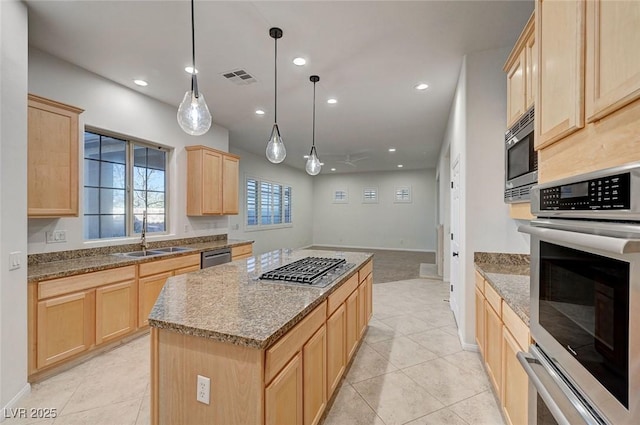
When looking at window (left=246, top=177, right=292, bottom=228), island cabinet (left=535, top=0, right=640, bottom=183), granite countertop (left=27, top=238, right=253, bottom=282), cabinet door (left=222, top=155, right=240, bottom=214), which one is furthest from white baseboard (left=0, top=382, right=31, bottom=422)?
window (left=246, top=177, right=292, bottom=228)

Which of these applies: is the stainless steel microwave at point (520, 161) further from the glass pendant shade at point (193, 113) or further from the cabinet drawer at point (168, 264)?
the cabinet drawer at point (168, 264)

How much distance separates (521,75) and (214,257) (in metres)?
3.88

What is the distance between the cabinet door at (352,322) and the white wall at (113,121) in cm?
288

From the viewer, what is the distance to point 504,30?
2426 mm

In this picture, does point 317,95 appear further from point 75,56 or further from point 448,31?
point 75,56

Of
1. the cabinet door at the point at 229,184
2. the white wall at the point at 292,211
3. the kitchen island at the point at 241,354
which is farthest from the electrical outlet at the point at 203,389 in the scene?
the white wall at the point at 292,211

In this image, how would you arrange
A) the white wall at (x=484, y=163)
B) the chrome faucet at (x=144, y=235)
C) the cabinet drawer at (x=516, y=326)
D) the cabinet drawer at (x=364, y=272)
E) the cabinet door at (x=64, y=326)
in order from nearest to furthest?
the cabinet drawer at (x=516, y=326) → the cabinet door at (x=64, y=326) → the white wall at (x=484, y=163) → the cabinet drawer at (x=364, y=272) → the chrome faucet at (x=144, y=235)

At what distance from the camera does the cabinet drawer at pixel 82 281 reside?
2359mm

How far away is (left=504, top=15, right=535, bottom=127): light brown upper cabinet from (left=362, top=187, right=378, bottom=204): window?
8.16m

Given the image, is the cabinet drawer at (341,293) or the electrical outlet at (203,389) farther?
the cabinet drawer at (341,293)

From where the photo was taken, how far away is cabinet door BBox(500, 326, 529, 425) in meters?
1.44

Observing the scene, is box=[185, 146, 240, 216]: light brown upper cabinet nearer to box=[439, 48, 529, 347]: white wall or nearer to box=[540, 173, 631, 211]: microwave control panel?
box=[439, 48, 529, 347]: white wall

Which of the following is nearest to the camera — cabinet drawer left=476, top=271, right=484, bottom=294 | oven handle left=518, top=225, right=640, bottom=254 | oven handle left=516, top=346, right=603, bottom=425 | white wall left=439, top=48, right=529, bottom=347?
oven handle left=518, top=225, right=640, bottom=254

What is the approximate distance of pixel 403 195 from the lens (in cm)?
1008
